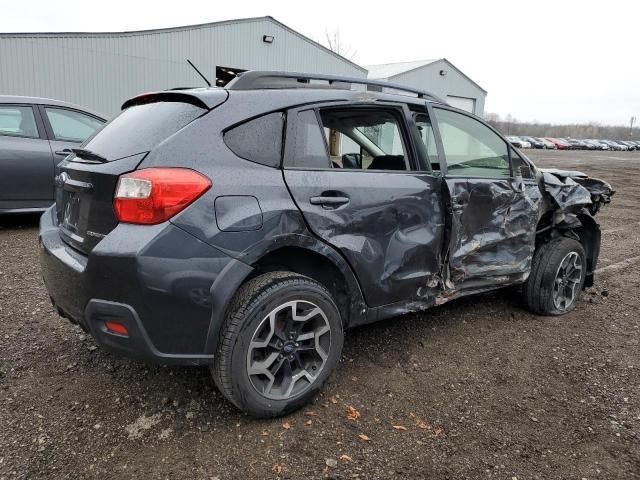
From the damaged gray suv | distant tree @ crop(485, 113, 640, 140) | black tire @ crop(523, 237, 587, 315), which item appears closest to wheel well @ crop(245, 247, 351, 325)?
the damaged gray suv

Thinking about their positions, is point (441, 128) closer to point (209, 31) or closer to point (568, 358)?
point (568, 358)

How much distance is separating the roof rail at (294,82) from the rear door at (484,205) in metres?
0.40

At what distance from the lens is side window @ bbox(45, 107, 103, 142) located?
20.2 feet

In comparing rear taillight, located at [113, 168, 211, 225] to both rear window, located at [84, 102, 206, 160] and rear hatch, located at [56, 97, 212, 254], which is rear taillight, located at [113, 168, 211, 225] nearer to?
rear hatch, located at [56, 97, 212, 254]

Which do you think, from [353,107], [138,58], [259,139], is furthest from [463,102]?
[259,139]

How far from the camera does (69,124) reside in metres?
6.29

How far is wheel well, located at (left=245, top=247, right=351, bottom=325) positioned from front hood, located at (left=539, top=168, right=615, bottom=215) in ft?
7.27

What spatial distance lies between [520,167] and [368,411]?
7.67 feet

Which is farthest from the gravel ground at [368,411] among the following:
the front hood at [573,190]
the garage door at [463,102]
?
the garage door at [463,102]

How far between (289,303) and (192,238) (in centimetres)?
59

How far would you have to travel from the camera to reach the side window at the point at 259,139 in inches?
92.7

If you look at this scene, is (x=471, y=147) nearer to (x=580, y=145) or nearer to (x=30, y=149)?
(x=30, y=149)

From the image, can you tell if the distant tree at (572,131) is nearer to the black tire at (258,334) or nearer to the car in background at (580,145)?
the car in background at (580,145)

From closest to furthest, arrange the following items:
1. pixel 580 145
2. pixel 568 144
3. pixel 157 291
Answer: pixel 157 291 → pixel 568 144 → pixel 580 145
